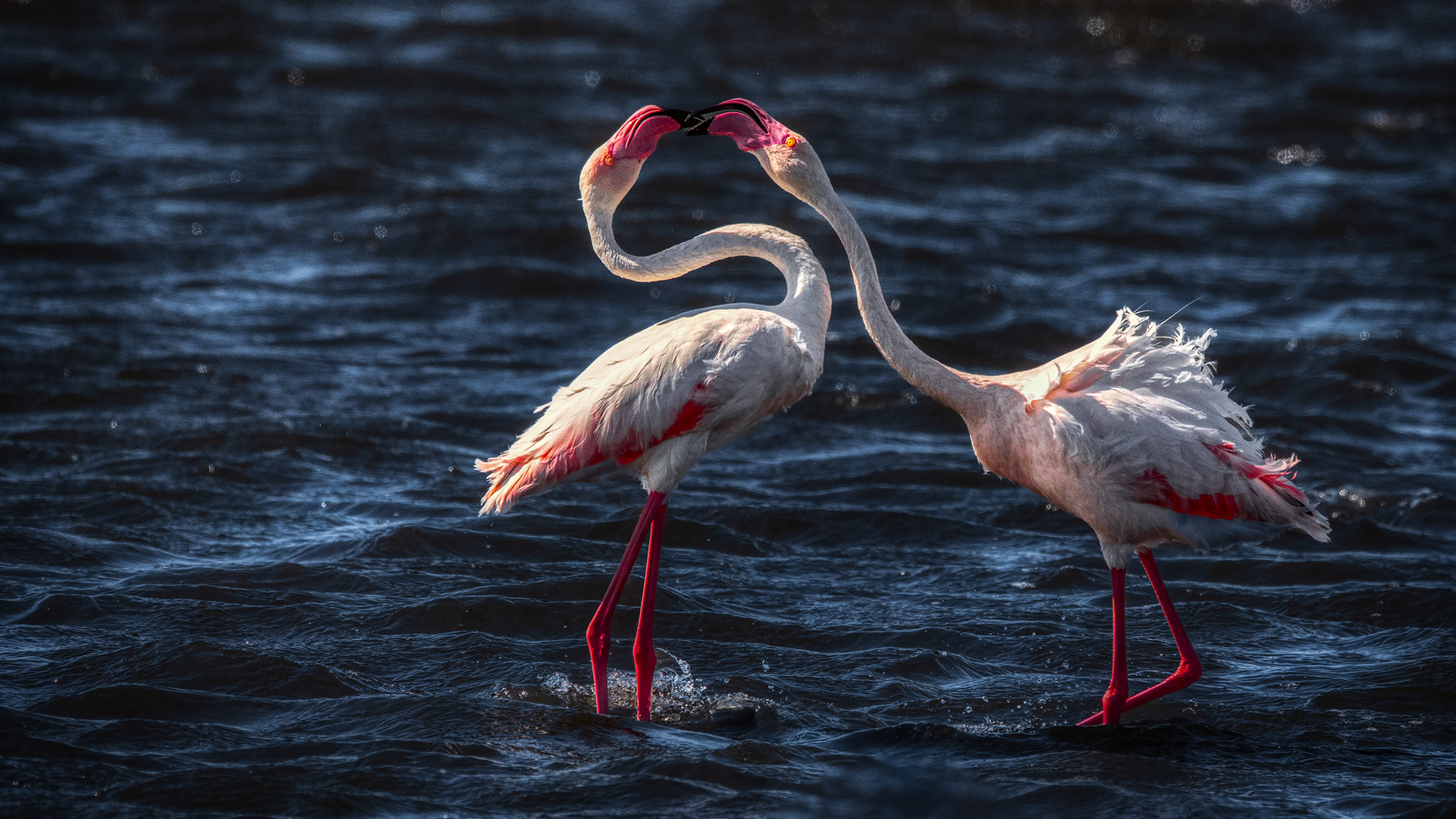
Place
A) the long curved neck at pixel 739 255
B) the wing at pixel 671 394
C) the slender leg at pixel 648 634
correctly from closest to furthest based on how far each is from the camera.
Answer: the wing at pixel 671 394 < the slender leg at pixel 648 634 < the long curved neck at pixel 739 255

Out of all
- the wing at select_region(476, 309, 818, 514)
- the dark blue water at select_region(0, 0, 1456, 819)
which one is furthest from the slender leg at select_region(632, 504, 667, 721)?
the wing at select_region(476, 309, 818, 514)

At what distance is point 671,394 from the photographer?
5684 millimetres

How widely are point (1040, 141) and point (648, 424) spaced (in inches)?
484

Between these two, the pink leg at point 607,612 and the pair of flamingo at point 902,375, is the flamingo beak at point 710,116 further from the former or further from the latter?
the pink leg at point 607,612

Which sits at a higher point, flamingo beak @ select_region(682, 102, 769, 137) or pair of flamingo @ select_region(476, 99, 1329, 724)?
flamingo beak @ select_region(682, 102, 769, 137)

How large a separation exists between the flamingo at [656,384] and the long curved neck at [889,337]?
10.9 inches

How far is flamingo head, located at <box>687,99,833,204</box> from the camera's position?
227 inches

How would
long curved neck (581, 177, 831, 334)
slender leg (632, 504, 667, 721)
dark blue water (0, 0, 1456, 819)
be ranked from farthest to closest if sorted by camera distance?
long curved neck (581, 177, 831, 334)
slender leg (632, 504, 667, 721)
dark blue water (0, 0, 1456, 819)

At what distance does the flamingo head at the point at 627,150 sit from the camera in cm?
589

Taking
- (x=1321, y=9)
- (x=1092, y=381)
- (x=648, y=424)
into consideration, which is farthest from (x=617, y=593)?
(x=1321, y=9)

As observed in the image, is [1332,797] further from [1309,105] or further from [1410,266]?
[1309,105]

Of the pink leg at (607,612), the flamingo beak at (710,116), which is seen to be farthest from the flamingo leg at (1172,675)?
Result: the flamingo beak at (710,116)

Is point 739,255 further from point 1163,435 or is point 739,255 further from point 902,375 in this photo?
point 1163,435

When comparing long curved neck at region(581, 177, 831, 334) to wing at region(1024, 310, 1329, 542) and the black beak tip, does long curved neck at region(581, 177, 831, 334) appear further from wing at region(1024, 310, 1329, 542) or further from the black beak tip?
wing at region(1024, 310, 1329, 542)
